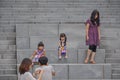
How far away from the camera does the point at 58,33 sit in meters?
17.5

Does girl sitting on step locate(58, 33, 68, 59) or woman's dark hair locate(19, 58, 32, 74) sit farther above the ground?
girl sitting on step locate(58, 33, 68, 59)

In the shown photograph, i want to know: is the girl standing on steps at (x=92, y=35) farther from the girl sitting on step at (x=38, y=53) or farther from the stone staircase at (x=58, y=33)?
the girl sitting on step at (x=38, y=53)

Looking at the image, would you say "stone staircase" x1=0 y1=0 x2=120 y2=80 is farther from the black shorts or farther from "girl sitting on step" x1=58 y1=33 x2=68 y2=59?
the black shorts

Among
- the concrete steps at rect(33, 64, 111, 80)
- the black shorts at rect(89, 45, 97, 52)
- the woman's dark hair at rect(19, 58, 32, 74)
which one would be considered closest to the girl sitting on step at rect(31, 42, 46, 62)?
the concrete steps at rect(33, 64, 111, 80)

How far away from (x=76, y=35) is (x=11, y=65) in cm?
304

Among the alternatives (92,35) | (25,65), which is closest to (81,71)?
(92,35)

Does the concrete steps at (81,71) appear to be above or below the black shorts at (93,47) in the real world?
below

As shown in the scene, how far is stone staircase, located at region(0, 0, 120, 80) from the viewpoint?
15.1 metres

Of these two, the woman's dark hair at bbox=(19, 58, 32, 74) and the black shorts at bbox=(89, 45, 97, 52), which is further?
the black shorts at bbox=(89, 45, 97, 52)

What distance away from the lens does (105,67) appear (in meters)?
15.1

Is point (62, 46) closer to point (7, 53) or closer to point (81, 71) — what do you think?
point (81, 71)

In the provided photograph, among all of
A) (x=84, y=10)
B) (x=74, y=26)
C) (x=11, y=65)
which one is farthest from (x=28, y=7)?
(x=11, y=65)

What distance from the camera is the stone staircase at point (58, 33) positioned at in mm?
15141

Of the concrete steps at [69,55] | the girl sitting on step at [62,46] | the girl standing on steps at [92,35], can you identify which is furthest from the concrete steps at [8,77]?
the girl standing on steps at [92,35]
